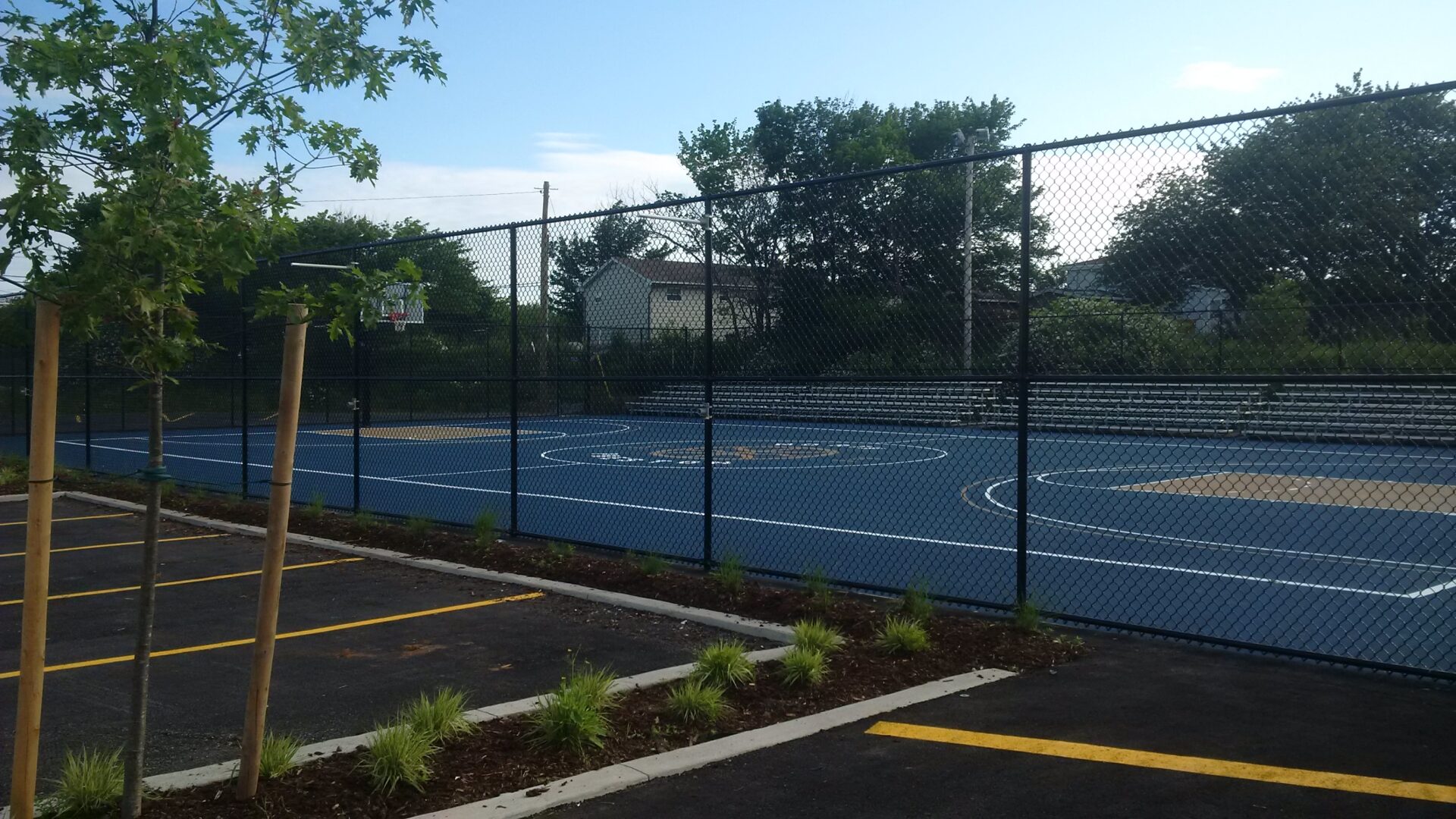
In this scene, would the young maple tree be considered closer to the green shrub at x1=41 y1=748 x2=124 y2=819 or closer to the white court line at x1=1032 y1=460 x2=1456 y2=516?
the green shrub at x1=41 y1=748 x2=124 y2=819

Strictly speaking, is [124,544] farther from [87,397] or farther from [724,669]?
[724,669]

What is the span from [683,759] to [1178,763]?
2216 mm

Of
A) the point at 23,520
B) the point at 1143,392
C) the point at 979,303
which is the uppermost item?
the point at 979,303

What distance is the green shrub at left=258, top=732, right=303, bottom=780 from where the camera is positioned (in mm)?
4852

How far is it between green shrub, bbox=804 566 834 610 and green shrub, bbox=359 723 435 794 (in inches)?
145

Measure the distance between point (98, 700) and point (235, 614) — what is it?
2.23 metres

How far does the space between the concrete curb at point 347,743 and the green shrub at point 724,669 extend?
0.87ft

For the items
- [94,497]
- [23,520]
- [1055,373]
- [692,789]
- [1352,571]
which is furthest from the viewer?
[94,497]

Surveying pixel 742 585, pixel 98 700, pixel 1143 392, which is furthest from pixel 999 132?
pixel 98 700

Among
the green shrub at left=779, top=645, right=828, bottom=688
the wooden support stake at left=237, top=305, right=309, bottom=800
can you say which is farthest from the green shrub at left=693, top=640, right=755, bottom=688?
the wooden support stake at left=237, top=305, right=309, bottom=800

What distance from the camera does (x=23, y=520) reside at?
45.0ft

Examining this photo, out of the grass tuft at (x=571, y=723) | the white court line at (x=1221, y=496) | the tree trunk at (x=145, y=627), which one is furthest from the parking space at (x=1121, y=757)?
the white court line at (x=1221, y=496)

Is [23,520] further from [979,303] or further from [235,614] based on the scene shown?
[979,303]

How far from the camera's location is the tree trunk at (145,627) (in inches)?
172
